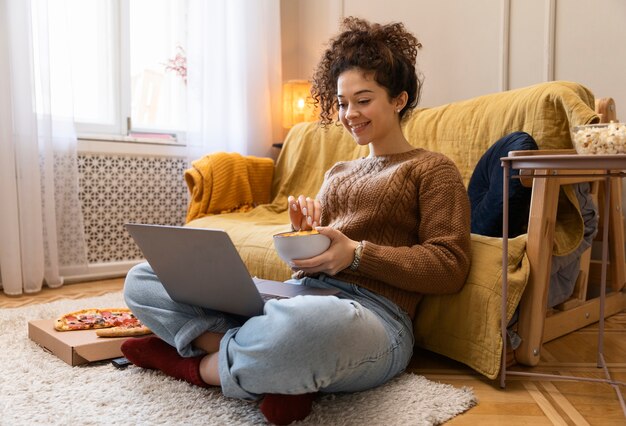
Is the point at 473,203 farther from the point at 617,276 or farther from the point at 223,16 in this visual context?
the point at 223,16

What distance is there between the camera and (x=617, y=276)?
1.83 metres

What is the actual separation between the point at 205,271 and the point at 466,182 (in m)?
1.10

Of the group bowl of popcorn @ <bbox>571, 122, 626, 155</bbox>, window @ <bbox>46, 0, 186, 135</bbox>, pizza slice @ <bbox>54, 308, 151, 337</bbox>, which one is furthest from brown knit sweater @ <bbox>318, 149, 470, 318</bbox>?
window @ <bbox>46, 0, 186, 135</bbox>

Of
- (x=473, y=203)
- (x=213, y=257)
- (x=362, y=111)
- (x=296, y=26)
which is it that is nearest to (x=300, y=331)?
(x=213, y=257)

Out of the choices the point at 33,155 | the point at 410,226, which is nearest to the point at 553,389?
the point at 410,226

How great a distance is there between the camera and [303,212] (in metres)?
1.19

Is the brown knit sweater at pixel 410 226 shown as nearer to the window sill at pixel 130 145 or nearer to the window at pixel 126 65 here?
the window sill at pixel 130 145

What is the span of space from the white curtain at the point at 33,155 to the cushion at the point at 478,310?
1.75 m

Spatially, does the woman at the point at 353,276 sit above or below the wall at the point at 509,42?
below

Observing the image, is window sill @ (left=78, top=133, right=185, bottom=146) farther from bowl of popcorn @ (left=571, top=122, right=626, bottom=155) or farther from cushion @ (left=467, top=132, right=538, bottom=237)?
bowl of popcorn @ (left=571, top=122, right=626, bottom=155)

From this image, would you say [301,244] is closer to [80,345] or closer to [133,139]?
[80,345]

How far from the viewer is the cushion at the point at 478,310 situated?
1217 mm

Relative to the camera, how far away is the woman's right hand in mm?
1186

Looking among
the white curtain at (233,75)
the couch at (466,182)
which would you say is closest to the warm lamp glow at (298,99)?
the white curtain at (233,75)
